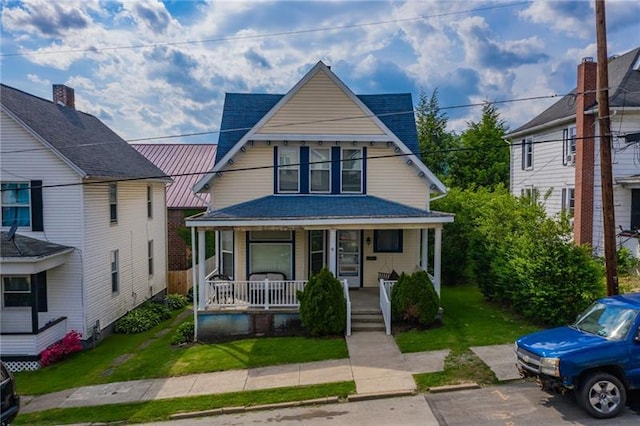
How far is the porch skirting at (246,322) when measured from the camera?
1381cm

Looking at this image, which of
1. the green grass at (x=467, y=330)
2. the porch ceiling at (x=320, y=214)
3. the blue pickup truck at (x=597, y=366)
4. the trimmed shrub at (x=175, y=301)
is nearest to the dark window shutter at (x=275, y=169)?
the porch ceiling at (x=320, y=214)

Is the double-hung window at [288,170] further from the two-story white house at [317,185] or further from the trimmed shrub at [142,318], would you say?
the trimmed shrub at [142,318]

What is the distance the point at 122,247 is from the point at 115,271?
105 centimetres

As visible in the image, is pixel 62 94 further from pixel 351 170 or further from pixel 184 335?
pixel 351 170

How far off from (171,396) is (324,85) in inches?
442

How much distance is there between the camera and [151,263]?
72.1 ft

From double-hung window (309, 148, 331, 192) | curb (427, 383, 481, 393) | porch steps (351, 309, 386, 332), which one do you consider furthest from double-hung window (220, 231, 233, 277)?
curb (427, 383, 481, 393)

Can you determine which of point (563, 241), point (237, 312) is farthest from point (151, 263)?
point (563, 241)

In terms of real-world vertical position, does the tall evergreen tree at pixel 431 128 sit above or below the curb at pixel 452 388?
above

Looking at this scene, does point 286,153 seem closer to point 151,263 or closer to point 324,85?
point 324,85

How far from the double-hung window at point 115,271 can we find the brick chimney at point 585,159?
19.6 m

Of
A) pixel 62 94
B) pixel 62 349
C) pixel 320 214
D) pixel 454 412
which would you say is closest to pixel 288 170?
pixel 320 214

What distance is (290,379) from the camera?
33.9 feet

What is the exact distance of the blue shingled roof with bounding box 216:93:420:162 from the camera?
57.2ft
